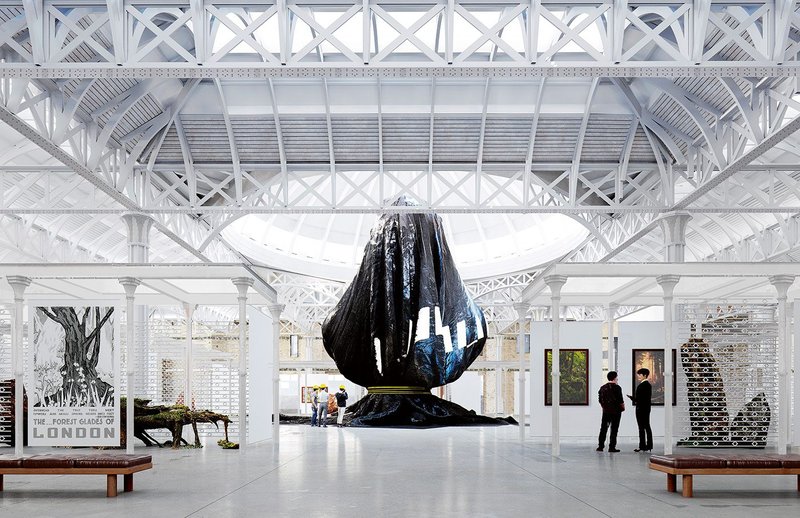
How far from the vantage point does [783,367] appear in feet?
52.0

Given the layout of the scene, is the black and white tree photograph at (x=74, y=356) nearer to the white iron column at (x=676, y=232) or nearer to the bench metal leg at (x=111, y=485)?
the bench metal leg at (x=111, y=485)

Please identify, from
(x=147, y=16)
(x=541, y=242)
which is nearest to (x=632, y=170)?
(x=147, y=16)

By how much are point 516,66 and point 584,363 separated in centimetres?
1027

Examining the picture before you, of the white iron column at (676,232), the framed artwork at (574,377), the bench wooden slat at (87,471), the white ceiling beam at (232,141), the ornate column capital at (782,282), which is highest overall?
the white ceiling beam at (232,141)

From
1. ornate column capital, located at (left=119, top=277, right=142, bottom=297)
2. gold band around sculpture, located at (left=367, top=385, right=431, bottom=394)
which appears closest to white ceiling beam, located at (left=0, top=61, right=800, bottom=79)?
ornate column capital, located at (left=119, top=277, right=142, bottom=297)

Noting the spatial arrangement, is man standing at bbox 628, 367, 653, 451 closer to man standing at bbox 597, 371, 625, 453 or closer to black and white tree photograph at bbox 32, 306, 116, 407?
man standing at bbox 597, 371, 625, 453

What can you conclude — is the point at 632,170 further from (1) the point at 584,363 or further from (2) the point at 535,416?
(2) the point at 535,416

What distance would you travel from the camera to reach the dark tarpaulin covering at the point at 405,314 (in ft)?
79.3

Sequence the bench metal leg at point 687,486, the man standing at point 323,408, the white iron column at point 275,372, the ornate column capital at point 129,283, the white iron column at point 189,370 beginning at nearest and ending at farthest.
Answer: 1. the bench metal leg at point 687,486
2. the ornate column capital at point 129,283
3. the white iron column at point 189,370
4. the white iron column at point 275,372
5. the man standing at point 323,408

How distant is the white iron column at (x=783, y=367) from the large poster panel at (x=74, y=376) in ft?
38.1

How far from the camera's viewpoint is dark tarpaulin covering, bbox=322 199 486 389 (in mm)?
24172

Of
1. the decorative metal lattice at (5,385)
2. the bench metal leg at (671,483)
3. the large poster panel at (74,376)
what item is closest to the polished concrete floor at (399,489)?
the bench metal leg at (671,483)

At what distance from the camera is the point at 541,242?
41.6m

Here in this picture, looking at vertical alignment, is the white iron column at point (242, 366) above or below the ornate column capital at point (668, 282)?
below
